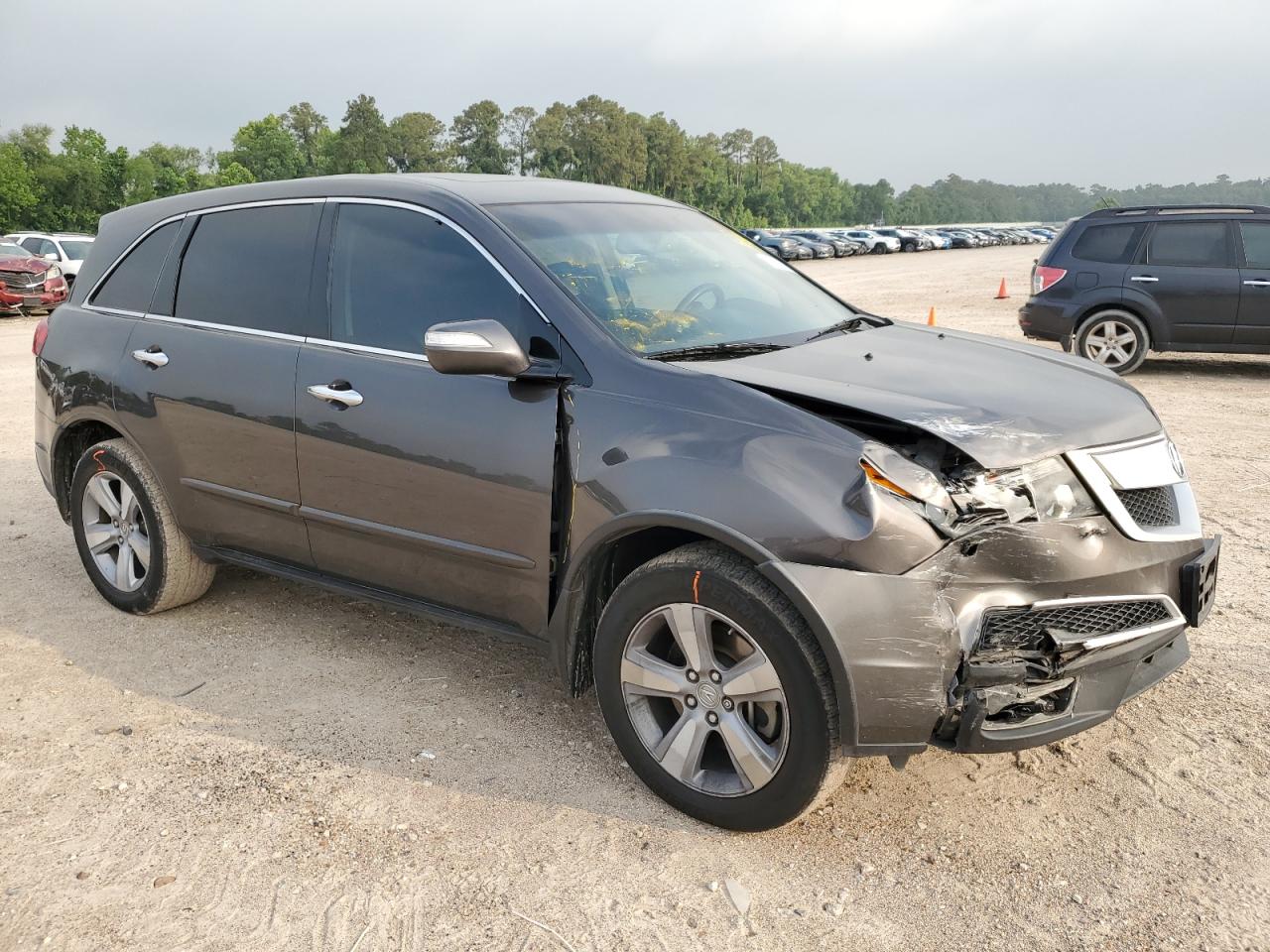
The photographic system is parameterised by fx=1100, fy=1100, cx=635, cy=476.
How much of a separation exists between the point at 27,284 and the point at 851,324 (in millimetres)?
20227

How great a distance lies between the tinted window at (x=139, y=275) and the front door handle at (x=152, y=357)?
24 cm

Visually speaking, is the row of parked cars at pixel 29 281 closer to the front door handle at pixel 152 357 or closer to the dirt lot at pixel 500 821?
the front door handle at pixel 152 357

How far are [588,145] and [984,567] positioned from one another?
435ft

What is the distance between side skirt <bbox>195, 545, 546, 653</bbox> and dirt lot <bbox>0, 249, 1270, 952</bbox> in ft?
1.20

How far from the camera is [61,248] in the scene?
74.3ft

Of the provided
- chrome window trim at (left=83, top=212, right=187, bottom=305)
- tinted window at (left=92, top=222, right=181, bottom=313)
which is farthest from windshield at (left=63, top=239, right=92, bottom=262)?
tinted window at (left=92, top=222, right=181, bottom=313)

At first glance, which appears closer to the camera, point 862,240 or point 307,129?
point 862,240

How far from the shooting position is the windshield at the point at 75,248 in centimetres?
2277

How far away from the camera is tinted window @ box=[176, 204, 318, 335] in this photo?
164 inches

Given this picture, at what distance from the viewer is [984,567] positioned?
283cm

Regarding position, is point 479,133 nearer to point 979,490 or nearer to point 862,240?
point 862,240

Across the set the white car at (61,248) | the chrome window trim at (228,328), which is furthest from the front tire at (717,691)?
the white car at (61,248)

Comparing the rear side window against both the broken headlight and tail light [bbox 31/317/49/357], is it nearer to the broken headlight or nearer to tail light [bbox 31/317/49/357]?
the broken headlight

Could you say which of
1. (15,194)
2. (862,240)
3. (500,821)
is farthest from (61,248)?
(15,194)
